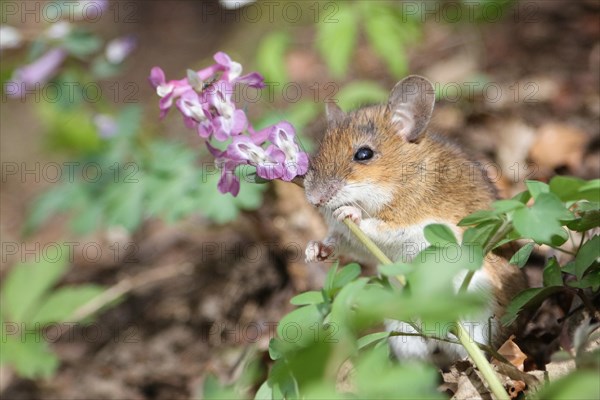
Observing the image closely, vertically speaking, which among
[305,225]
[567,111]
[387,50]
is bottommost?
[305,225]

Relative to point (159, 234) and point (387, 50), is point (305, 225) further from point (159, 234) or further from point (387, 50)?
point (159, 234)

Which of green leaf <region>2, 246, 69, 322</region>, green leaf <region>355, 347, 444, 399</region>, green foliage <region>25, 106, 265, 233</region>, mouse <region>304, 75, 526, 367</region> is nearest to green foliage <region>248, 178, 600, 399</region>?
green leaf <region>355, 347, 444, 399</region>

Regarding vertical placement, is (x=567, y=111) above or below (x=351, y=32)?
below

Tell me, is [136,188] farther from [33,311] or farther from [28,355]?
[28,355]

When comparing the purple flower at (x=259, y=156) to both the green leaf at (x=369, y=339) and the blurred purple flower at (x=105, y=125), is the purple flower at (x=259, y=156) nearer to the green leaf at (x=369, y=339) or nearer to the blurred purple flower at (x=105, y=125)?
the green leaf at (x=369, y=339)

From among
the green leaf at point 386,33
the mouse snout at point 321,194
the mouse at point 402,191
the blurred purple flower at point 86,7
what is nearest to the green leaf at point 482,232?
the mouse at point 402,191

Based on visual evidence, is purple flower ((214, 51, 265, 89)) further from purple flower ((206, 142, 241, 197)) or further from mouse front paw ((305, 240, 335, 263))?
mouse front paw ((305, 240, 335, 263))

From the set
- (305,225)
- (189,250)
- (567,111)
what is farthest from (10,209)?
(567,111)
